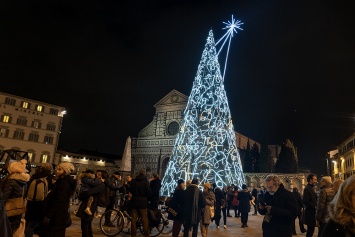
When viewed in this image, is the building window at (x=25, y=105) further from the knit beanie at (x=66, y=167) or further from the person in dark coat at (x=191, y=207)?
the knit beanie at (x=66, y=167)

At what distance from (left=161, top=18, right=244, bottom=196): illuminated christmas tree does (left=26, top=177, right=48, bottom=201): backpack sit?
12.7m

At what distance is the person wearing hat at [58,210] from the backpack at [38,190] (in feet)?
2.55

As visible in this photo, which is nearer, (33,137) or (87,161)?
(33,137)

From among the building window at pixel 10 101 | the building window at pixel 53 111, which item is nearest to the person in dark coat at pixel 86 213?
the building window at pixel 10 101

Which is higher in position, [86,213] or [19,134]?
[19,134]

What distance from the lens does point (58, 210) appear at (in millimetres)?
4594

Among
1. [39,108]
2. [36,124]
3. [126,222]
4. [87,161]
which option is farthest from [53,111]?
[126,222]

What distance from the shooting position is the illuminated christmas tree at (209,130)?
58.0 ft

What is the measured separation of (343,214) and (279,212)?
8.28 feet

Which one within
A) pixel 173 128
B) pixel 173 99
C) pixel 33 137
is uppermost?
pixel 173 99

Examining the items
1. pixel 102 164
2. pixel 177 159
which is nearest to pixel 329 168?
pixel 102 164

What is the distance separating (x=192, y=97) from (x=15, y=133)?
101ft

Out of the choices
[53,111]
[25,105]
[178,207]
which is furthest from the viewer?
[53,111]

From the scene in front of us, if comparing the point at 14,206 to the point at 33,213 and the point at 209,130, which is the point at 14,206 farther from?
the point at 209,130
